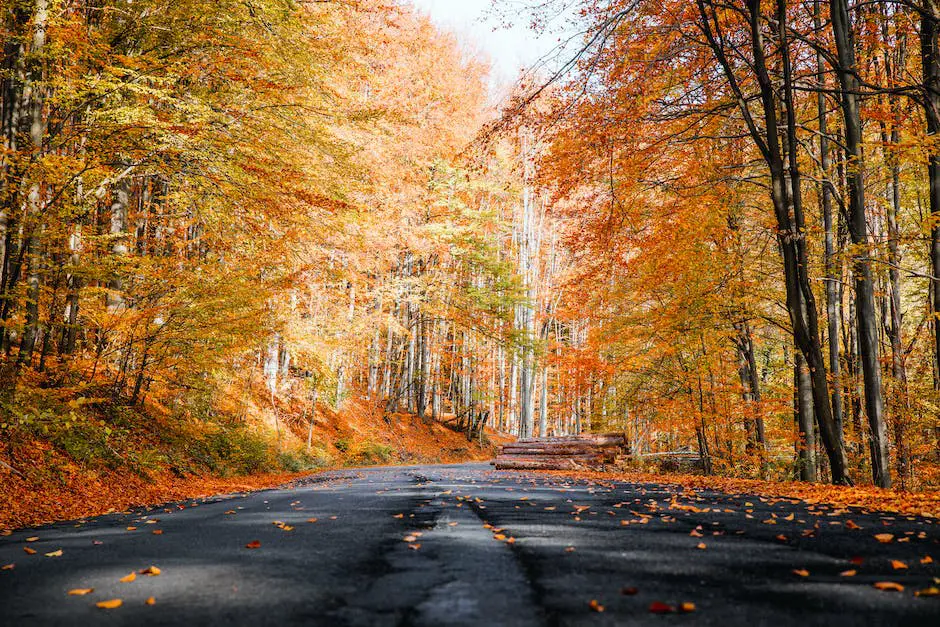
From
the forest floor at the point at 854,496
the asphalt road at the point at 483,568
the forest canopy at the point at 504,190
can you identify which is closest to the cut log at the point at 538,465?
the forest canopy at the point at 504,190

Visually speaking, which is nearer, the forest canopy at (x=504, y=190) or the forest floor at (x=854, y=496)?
the forest floor at (x=854, y=496)

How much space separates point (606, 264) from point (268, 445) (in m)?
9.84

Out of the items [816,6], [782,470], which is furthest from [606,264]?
[782,470]

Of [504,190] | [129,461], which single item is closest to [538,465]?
[504,190]

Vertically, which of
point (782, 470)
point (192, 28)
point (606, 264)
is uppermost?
point (192, 28)

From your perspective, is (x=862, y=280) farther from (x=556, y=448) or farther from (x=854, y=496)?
(x=556, y=448)

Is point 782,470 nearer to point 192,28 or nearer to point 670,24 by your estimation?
point 670,24

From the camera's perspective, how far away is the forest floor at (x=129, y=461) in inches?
288

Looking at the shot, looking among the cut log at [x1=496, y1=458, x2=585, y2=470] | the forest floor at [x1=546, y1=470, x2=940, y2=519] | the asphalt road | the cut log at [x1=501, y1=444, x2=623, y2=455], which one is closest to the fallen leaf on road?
the asphalt road

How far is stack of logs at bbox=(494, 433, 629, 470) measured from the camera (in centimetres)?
1562

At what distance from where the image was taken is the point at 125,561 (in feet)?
12.0

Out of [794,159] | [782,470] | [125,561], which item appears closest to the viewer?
[125,561]

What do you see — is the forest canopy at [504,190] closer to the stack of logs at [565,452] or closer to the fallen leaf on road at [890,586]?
the stack of logs at [565,452]

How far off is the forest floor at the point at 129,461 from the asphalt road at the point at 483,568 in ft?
7.76
